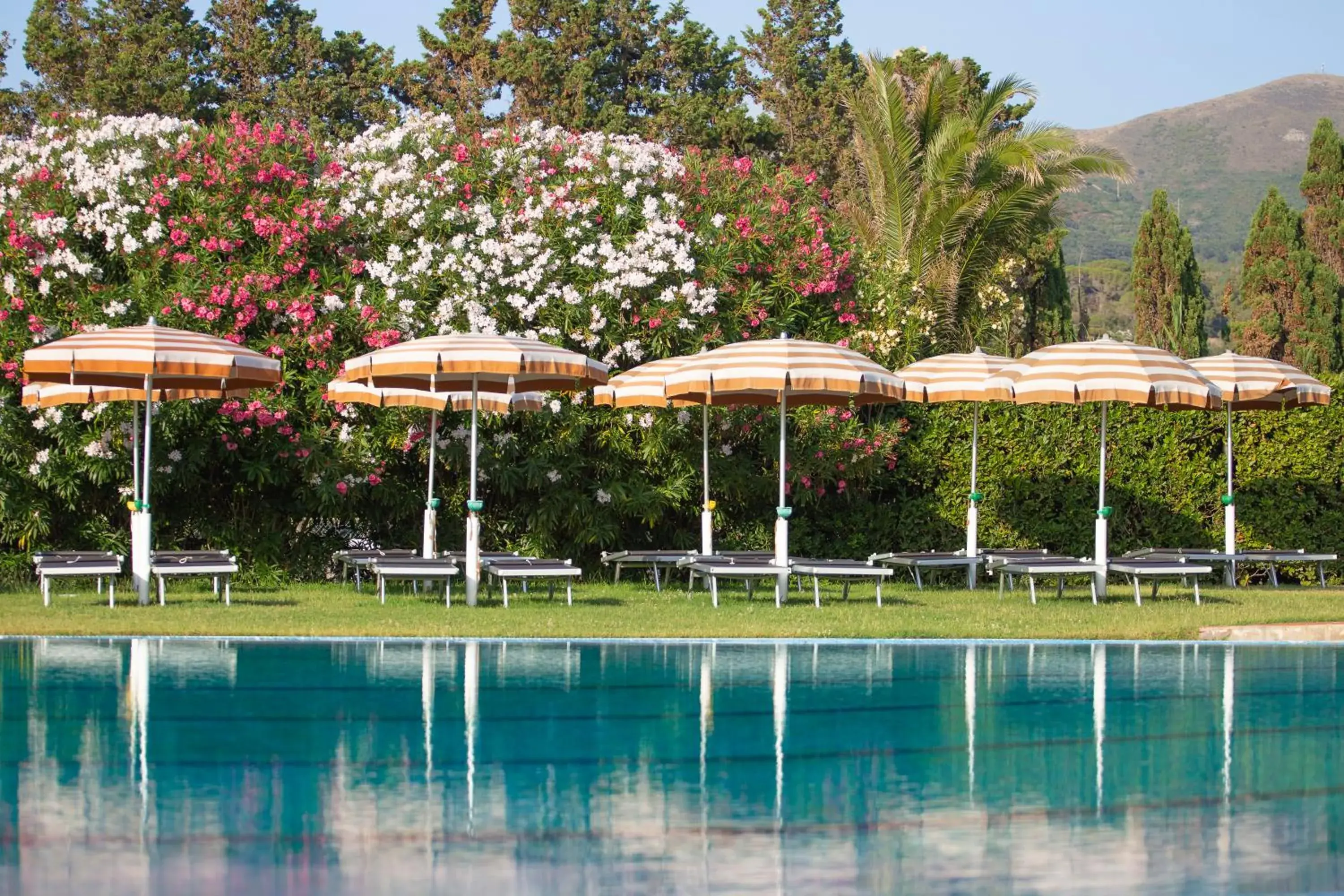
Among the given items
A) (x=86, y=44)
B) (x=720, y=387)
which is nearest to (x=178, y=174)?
(x=720, y=387)

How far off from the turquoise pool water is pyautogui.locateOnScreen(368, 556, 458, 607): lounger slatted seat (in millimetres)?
3291

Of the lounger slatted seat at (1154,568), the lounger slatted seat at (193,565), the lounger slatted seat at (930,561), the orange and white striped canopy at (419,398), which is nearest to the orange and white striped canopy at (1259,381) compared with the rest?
the lounger slatted seat at (1154,568)

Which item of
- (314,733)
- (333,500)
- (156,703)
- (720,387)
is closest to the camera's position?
(314,733)

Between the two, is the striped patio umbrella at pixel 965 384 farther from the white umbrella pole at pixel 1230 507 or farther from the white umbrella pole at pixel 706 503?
the white umbrella pole at pixel 1230 507

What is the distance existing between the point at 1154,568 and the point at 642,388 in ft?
19.4

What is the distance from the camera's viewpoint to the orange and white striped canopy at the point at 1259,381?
61.2ft

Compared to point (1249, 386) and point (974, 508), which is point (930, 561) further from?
point (1249, 386)

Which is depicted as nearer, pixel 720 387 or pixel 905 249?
pixel 720 387

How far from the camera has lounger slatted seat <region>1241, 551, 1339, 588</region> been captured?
62.6 feet

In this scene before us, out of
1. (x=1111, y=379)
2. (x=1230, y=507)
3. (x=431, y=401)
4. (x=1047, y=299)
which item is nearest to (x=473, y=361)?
(x=431, y=401)

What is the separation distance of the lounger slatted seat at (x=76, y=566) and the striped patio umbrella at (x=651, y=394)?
5411 mm

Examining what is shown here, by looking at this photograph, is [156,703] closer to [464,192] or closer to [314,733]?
[314,733]

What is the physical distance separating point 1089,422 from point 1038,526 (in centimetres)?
150

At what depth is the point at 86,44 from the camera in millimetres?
43719
